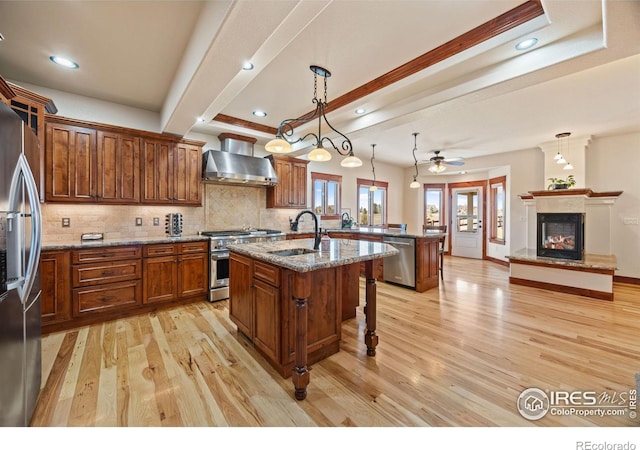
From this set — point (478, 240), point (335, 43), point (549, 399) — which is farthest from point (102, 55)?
point (478, 240)

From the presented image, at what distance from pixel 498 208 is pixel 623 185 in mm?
2294

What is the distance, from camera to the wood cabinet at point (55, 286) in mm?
2732

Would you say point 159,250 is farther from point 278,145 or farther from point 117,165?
point 278,145

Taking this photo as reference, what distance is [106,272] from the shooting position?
3068mm

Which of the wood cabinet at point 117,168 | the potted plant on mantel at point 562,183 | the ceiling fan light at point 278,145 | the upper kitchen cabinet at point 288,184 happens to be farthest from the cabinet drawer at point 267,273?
the potted plant on mantel at point 562,183

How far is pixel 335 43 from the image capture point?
2246mm

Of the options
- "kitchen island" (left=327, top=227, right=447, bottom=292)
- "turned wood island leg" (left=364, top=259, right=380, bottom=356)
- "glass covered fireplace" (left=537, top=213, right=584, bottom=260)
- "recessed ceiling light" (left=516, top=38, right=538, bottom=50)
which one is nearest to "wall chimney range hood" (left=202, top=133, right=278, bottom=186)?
"kitchen island" (left=327, top=227, right=447, bottom=292)

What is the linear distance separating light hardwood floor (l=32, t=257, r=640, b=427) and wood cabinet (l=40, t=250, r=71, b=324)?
0.81 ft

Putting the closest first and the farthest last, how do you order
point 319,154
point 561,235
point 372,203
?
1. point 319,154
2. point 561,235
3. point 372,203

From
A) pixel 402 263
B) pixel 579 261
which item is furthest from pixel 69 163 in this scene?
pixel 579 261

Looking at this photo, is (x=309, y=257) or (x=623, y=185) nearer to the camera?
(x=309, y=257)

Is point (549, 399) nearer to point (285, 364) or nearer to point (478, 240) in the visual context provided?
point (285, 364)

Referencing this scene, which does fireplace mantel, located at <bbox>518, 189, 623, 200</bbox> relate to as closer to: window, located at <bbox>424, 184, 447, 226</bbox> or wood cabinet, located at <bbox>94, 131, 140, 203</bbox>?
window, located at <bbox>424, 184, 447, 226</bbox>

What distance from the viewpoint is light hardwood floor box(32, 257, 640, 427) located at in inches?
64.8
